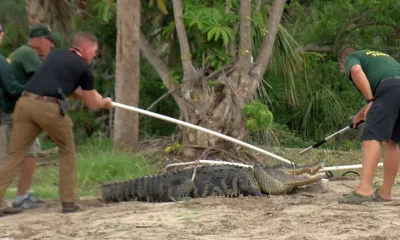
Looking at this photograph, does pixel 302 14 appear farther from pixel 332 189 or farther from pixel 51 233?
pixel 51 233

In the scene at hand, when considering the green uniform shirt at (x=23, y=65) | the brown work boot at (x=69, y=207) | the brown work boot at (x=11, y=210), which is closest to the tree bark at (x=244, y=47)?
the green uniform shirt at (x=23, y=65)

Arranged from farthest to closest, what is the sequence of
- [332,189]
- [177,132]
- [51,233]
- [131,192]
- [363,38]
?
[363,38], [177,132], [332,189], [131,192], [51,233]

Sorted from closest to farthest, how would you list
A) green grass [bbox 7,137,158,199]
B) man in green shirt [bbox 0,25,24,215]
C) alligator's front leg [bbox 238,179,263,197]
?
man in green shirt [bbox 0,25,24,215]
alligator's front leg [bbox 238,179,263,197]
green grass [bbox 7,137,158,199]

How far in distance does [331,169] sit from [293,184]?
1.32 meters

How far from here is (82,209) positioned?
22.0 feet

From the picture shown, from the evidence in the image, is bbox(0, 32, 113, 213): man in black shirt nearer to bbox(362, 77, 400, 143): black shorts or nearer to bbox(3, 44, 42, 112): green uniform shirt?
bbox(3, 44, 42, 112): green uniform shirt

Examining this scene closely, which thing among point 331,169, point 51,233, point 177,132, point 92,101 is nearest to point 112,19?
point 177,132

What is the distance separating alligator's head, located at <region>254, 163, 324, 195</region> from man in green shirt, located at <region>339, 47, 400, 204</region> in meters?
1.03

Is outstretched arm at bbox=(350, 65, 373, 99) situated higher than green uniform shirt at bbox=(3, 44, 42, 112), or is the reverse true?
green uniform shirt at bbox=(3, 44, 42, 112)

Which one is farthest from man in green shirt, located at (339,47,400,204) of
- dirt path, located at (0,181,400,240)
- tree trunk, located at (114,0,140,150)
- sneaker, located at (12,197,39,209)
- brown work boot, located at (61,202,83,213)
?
tree trunk, located at (114,0,140,150)

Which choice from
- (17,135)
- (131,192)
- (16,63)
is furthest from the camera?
(131,192)

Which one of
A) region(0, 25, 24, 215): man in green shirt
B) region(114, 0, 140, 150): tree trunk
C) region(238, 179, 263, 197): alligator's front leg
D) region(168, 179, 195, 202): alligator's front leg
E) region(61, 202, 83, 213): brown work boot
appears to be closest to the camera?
region(61, 202, 83, 213): brown work boot

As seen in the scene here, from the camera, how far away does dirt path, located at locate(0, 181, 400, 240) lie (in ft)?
18.0

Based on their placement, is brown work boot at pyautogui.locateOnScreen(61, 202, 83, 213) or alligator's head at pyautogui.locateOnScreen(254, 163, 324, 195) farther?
alligator's head at pyautogui.locateOnScreen(254, 163, 324, 195)
